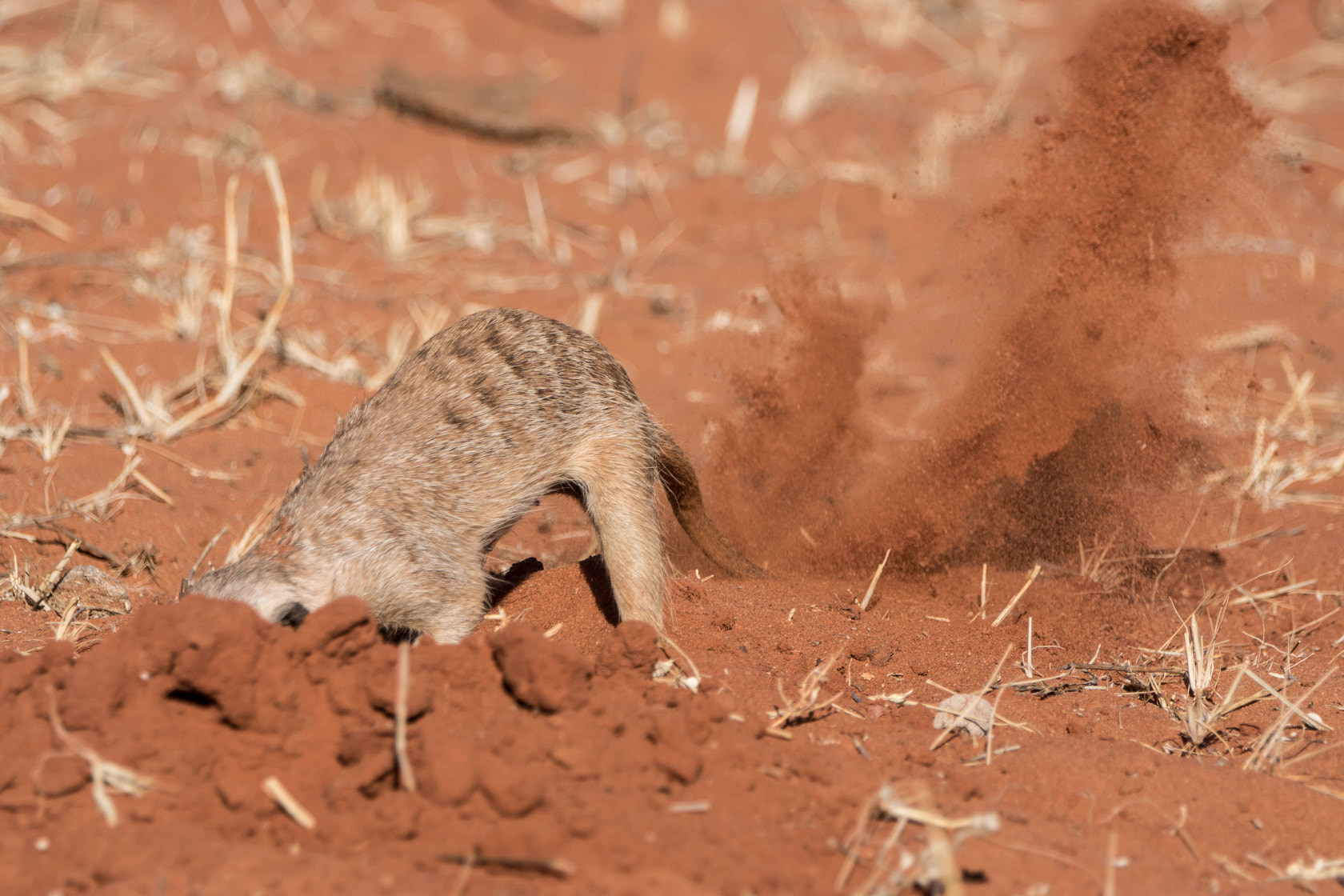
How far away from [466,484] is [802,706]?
156 cm

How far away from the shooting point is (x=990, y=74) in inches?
406

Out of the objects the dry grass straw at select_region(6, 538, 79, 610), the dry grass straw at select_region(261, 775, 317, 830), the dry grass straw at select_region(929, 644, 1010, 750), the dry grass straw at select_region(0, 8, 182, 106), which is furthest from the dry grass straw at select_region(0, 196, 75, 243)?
the dry grass straw at select_region(929, 644, 1010, 750)

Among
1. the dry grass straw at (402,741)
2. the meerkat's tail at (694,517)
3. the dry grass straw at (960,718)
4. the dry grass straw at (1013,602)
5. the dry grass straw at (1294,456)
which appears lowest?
the meerkat's tail at (694,517)

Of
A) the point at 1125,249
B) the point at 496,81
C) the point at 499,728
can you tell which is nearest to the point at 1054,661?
the point at 1125,249

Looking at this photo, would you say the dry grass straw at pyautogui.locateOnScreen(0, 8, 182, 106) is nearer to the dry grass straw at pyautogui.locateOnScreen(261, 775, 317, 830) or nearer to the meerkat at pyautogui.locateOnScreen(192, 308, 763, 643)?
the meerkat at pyautogui.locateOnScreen(192, 308, 763, 643)

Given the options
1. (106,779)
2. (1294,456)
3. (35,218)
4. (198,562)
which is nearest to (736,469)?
(198,562)

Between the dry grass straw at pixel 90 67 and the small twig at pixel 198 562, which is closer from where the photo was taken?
the small twig at pixel 198 562

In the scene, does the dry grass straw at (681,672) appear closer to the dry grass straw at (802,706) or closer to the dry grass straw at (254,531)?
the dry grass straw at (802,706)

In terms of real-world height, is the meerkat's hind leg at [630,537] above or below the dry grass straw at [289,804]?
below

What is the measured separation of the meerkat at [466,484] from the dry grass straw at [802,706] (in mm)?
679

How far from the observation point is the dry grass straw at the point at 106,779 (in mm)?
2418

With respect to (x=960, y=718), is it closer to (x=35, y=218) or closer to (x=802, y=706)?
(x=802, y=706)

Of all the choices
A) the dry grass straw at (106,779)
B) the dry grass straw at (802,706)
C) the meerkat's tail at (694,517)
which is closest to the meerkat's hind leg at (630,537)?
the meerkat's tail at (694,517)

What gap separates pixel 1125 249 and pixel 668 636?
8.02 ft
